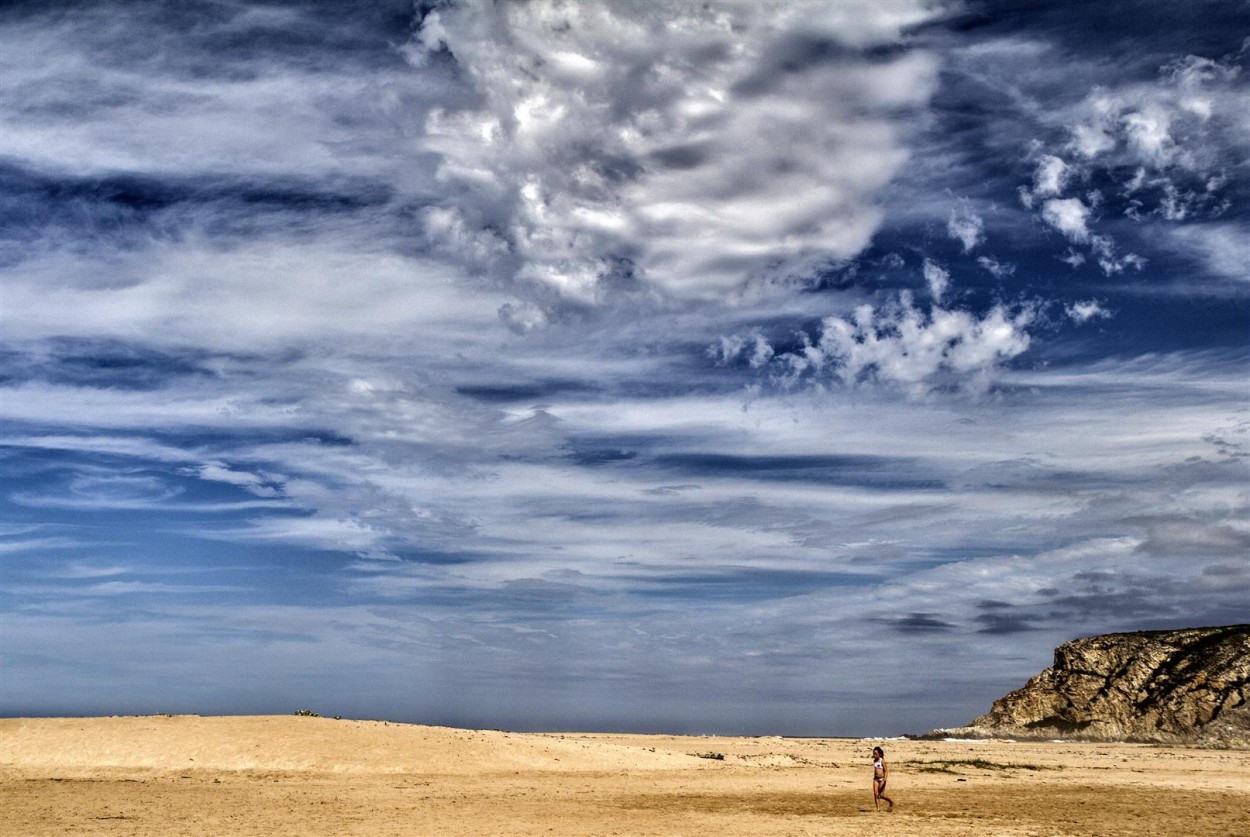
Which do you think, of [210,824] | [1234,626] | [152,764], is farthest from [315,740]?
[1234,626]

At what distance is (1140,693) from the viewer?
284ft

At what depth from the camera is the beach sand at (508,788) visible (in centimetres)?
2650

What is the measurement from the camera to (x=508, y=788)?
36.4 m

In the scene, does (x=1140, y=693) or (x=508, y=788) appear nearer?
(x=508, y=788)

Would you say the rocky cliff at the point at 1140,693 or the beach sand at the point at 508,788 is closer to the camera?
the beach sand at the point at 508,788

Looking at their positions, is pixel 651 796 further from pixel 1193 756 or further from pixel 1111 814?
pixel 1193 756

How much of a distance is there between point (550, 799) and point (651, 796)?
4.09m

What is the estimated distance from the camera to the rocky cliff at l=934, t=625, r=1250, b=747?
261 feet

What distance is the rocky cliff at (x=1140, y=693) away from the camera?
79.6 metres

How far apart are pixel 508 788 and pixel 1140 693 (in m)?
72.9

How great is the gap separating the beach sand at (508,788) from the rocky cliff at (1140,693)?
25831 mm

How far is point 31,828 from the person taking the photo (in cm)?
2477

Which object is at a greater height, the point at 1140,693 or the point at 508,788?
the point at 1140,693

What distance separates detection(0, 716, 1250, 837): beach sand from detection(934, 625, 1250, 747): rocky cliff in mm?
25831
